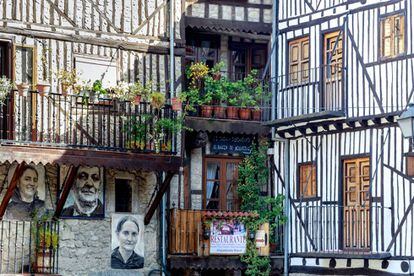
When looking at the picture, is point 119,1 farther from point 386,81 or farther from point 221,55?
point 386,81

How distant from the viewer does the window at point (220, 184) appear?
2598cm

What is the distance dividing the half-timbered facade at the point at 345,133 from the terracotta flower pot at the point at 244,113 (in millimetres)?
593

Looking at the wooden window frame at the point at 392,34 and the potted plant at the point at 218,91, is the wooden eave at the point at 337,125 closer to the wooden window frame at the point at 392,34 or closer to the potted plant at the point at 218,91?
the wooden window frame at the point at 392,34

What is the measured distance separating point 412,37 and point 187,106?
468 cm

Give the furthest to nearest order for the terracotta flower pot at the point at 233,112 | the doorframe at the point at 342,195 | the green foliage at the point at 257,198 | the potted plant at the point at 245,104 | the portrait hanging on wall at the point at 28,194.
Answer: the terracotta flower pot at the point at 233,112 < the potted plant at the point at 245,104 < the green foliage at the point at 257,198 < the doorframe at the point at 342,195 < the portrait hanging on wall at the point at 28,194

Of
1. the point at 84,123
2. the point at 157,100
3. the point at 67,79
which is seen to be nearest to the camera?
the point at 67,79

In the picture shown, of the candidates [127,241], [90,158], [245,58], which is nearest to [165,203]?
[127,241]

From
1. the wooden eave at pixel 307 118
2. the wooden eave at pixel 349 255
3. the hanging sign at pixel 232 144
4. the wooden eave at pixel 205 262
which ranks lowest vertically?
the wooden eave at pixel 205 262

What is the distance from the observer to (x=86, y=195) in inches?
947

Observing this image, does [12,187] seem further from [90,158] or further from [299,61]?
[299,61]

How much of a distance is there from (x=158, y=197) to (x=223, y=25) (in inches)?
162

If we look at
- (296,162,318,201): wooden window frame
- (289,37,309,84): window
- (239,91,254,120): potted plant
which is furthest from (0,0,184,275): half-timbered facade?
(296,162,318,201): wooden window frame

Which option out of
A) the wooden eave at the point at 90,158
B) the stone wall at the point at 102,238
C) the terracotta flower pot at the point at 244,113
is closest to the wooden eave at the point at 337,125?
the terracotta flower pot at the point at 244,113

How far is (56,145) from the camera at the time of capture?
22.7 metres
